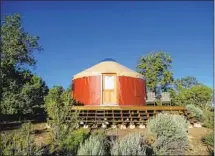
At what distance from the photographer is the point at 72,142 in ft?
21.5

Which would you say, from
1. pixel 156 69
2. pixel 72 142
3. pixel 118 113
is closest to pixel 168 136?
pixel 72 142

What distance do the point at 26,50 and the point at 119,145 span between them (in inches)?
282

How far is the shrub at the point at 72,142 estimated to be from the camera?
6.36m

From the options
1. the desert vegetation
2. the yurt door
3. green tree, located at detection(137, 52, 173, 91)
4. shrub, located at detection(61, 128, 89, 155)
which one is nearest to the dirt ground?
the desert vegetation

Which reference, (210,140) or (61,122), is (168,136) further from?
(61,122)

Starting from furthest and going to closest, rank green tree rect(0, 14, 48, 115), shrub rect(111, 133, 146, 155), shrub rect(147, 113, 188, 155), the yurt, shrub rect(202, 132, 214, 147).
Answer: the yurt < green tree rect(0, 14, 48, 115) < shrub rect(202, 132, 214, 147) < shrub rect(147, 113, 188, 155) < shrub rect(111, 133, 146, 155)

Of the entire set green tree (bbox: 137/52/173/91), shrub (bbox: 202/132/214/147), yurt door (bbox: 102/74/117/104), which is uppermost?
green tree (bbox: 137/52/173/91)

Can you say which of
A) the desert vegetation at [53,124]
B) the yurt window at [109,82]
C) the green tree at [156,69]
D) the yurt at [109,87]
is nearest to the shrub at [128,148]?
the desert vegetation at [53,124]

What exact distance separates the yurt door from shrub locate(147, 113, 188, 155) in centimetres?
493

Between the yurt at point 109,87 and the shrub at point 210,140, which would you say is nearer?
the shrub at point 210,140

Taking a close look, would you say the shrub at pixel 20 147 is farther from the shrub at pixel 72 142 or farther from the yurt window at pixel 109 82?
the yurt window at pixel 109 82

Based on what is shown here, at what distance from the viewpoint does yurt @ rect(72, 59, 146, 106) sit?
42.0ft

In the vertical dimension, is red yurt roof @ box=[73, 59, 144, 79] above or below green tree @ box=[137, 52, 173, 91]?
below

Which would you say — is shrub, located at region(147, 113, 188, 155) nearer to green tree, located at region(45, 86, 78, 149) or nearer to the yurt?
green tree, located at region(45, 86, 78, 149)
